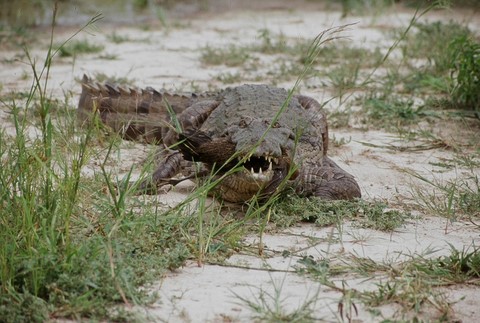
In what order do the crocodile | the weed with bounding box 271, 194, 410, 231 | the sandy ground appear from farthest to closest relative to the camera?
the crocodile, the weed with bounding box 271, 194, 410, 231, the sandy ground

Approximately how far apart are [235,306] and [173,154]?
213 cm

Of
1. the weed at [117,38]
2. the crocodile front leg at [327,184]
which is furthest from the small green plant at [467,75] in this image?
the weed at [117,38]

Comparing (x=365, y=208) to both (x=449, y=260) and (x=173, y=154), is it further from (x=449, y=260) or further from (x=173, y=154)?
(x=173, y=154)

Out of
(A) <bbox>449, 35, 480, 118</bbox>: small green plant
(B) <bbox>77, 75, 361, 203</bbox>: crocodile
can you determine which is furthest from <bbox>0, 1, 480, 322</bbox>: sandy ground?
(A) <bbox>449, 35, 480, 118</bbox>: small green plant

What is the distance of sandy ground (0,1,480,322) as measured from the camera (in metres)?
2.98

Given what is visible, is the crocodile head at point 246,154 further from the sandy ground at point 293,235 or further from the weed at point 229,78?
the weed at point 229,78

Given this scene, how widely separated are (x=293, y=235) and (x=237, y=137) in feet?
2.51

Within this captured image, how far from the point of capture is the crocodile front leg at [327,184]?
175 inches

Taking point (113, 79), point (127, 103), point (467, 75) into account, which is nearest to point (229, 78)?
point (113, 79)

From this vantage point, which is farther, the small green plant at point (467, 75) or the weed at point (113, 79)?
the weed at point (113, 79)

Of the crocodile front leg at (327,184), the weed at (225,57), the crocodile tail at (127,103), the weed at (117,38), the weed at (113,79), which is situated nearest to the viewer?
the crocodile front leg at (327,184)

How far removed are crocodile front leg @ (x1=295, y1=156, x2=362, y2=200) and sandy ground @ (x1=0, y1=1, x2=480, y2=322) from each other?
175mm

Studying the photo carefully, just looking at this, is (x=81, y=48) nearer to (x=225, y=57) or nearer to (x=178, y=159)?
(x=225, y=57)

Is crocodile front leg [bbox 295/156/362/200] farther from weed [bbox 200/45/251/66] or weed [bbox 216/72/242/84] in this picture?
weed [bbox 200/45/251/66]
